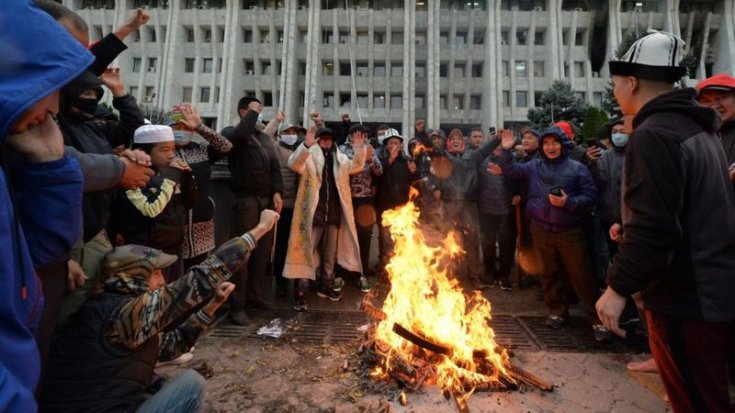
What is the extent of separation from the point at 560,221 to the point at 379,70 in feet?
122

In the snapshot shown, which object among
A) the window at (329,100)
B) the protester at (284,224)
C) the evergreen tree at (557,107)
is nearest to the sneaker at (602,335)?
the protester at (284,224)

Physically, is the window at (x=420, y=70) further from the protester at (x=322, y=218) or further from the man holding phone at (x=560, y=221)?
the man holding phone at (x=560, y=221)

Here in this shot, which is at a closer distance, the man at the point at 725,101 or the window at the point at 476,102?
the man at the point at 725,101

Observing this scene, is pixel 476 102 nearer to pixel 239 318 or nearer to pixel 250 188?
pixel 250 188

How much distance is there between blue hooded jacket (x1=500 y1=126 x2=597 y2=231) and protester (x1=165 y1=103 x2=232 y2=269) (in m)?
4.43

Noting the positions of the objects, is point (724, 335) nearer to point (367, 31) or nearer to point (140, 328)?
point (140, 328)

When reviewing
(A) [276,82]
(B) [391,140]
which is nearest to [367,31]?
(A) [276,82]

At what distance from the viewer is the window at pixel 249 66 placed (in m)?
38.8

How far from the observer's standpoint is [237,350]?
13.5ft

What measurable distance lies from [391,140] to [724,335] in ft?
19.3

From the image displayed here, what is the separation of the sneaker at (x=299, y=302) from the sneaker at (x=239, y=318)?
0.76 meters

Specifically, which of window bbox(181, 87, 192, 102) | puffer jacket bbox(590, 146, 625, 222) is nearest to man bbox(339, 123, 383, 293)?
puffer jacket bbox(590, 146, 625, 222)

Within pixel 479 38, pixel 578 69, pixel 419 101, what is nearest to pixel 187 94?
pixel 419 101

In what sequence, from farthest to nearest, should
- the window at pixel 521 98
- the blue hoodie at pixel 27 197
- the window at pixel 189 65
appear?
the window at pixel 189 65 → the window at pixel 521 98 → the blue hoodie at pixel 27 197
